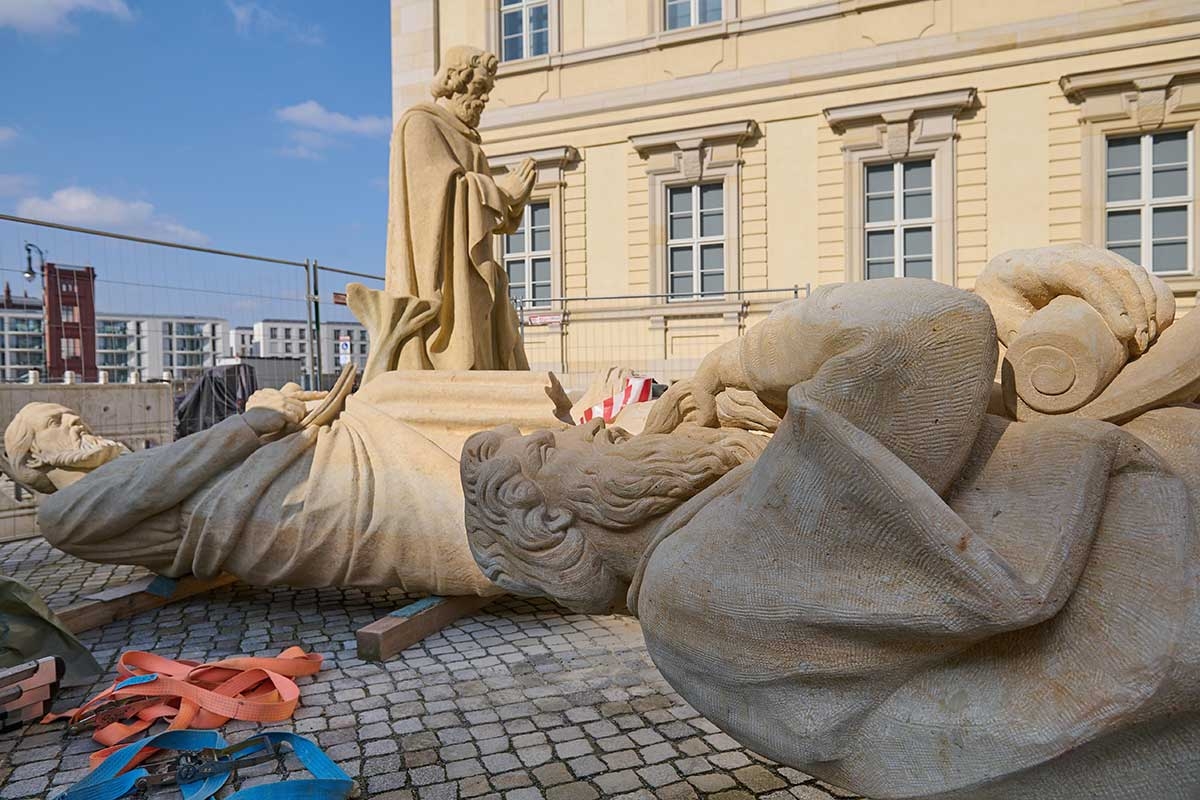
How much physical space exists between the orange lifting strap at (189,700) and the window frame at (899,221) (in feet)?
36.5

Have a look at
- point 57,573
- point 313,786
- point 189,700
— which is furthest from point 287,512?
point 57,573

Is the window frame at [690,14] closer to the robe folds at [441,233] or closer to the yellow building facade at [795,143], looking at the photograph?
the yellow building facade at [795,143]

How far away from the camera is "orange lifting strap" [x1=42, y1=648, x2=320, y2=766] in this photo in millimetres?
2678

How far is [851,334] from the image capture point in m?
1.07

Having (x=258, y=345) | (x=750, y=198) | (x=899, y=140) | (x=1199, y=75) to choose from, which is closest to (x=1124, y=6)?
(x=1199, y=75)

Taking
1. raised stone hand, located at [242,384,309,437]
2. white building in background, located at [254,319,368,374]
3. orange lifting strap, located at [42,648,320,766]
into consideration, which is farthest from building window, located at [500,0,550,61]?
orange lifting strap, located at [42,648,320,766]

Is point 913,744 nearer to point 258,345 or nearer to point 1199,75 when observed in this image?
point 258,345

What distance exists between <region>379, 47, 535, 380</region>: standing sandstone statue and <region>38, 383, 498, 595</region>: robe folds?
1046mm

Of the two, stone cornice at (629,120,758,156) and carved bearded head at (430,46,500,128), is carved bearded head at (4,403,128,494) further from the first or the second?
stone cornice at (629,120,758,156)

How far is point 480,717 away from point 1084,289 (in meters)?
2.19

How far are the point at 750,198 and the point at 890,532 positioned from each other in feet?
41.9

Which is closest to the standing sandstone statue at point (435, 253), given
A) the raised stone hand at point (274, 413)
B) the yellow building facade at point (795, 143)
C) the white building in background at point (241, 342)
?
the raised stone hand at point (274, 413)

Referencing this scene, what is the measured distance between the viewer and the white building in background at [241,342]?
939cm

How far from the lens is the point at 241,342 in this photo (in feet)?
32.8
